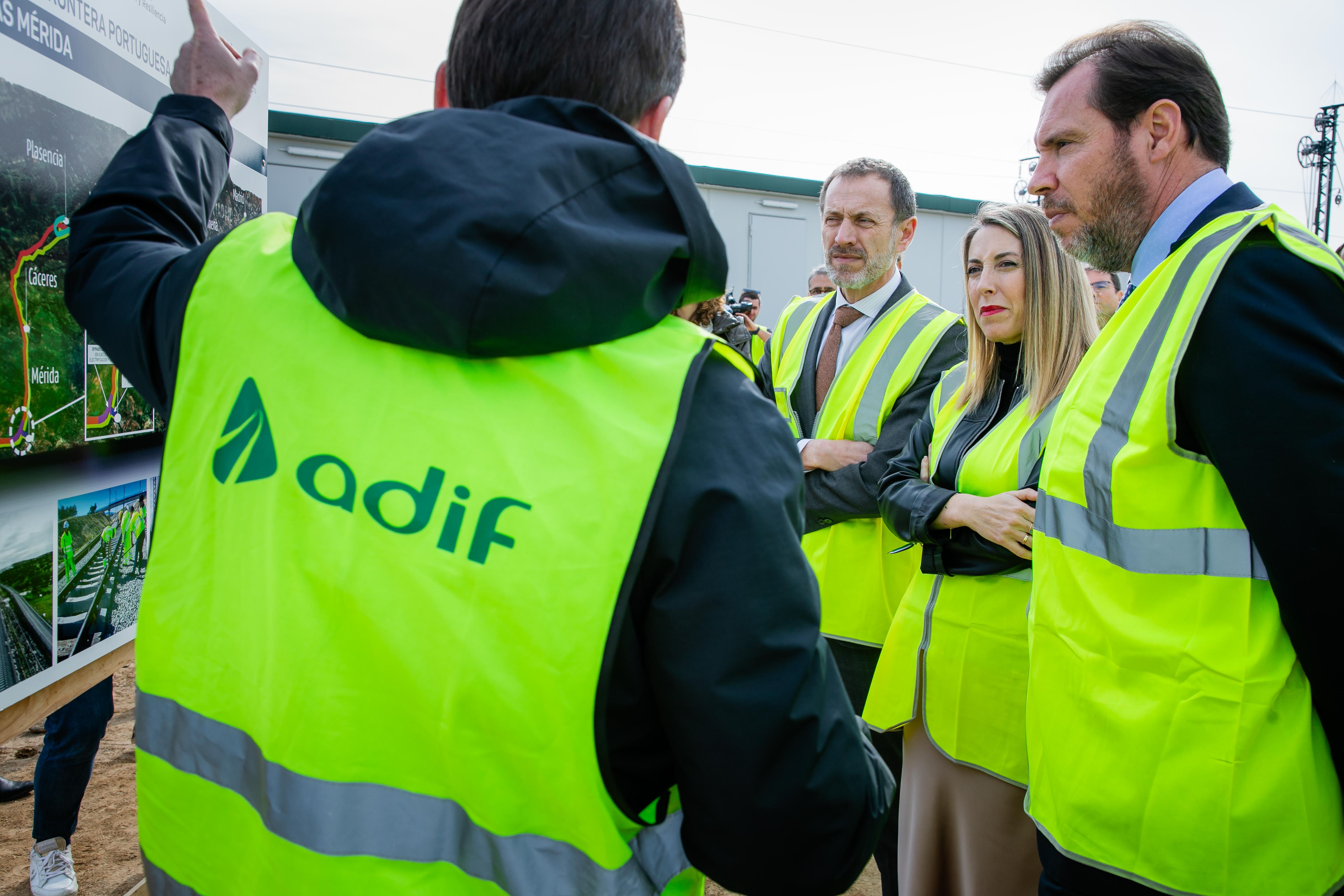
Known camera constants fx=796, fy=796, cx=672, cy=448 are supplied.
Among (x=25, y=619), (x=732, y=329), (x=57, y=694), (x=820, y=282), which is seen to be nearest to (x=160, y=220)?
(x=25, y=619)

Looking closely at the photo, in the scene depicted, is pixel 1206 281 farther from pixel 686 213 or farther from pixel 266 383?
pixel 266 383

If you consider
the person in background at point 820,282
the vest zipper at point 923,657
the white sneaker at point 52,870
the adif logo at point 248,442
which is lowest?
the white sneaker at point 52,870

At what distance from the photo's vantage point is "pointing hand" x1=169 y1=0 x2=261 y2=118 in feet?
4.39

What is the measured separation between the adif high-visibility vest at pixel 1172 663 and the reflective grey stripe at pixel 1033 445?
2.06 feet

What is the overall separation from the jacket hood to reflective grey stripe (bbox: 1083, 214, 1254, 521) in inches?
35.1

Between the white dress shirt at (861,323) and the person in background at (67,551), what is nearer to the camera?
the person in background at (67,551)

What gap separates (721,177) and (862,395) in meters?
11.5

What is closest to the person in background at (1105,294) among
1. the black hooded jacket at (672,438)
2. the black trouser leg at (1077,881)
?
the black trouser leg at (1077,881)

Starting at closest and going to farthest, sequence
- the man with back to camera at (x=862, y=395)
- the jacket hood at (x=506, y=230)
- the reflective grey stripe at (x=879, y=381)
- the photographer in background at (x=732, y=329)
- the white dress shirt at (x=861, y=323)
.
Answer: the jacket hood at (x=506, y=230), the man with back to camera at (x=862, y=395), the reflective grey stripe at (x=879, y=381), the white dress shirt at (x=861, y=323), the photographer in background at (x=732, y=329)

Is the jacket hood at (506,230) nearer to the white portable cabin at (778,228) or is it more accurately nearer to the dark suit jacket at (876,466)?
the dark suit jacket at (876,466)

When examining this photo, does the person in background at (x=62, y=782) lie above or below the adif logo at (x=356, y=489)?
below

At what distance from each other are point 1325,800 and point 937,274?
15749 millimetres

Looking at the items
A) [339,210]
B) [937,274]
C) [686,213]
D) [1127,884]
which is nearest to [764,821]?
[686,213]

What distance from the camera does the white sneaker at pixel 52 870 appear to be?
2.73 metres
